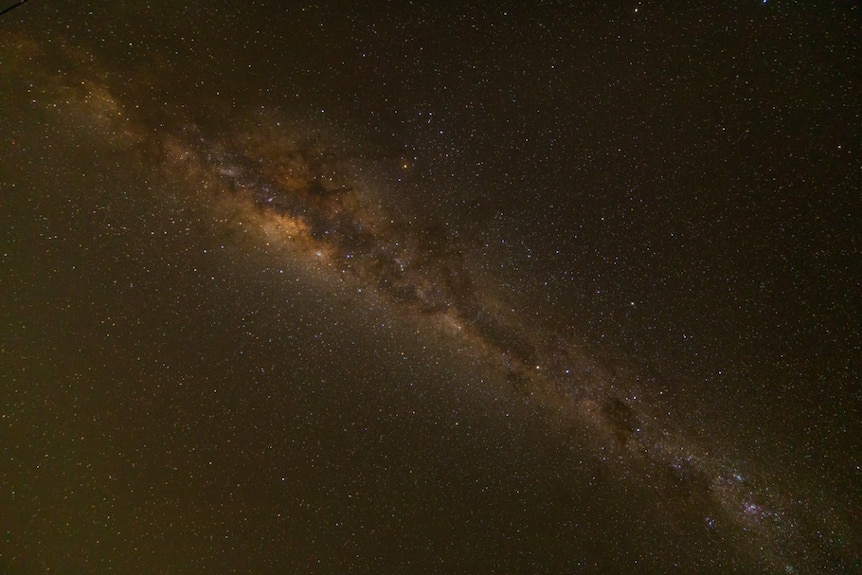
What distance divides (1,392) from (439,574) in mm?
4055

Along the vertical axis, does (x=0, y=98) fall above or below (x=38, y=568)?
above

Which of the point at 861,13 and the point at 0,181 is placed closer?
the point at 861,13

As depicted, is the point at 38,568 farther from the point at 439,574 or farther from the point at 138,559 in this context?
the point at 439,574

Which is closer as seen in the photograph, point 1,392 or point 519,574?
point 1,392

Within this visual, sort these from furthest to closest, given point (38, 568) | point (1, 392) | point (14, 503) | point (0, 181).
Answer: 1. point (38, 568)
2. point (14, 503)
3. point (1, 392)
4. point (0, 181)

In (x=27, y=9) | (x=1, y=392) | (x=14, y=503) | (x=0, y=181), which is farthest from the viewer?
(x=14, y=503)

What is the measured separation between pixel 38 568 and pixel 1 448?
4.35 ft

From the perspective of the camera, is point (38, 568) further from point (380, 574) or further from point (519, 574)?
point (519, 574)

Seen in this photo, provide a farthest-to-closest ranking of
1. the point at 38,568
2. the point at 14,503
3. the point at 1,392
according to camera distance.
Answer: the point at 38,568
the point at 14,503
the point at 1,392

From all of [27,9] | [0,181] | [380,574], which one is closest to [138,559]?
[380,574]

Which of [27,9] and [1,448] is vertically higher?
[27,9]

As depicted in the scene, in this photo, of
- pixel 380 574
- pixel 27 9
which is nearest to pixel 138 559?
pixel 380 574

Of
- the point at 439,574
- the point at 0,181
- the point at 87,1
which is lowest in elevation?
the point at 439,574

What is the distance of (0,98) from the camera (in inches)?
111
